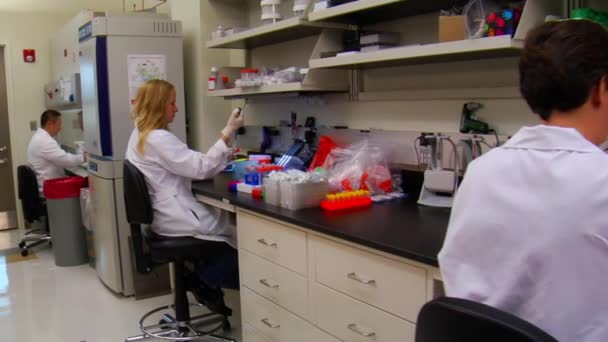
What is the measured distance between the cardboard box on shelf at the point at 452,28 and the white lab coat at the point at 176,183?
1243 millimetres

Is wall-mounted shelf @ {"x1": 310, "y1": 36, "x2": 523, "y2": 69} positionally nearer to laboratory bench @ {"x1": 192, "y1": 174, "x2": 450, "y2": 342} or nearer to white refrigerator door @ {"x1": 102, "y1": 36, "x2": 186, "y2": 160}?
laboratory bench @ {"x1": 192, "y1": 174, "x2": 450, "y2": 342}

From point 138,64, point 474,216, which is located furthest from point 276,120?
point 474,216

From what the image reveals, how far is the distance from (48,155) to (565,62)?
4.43 metres

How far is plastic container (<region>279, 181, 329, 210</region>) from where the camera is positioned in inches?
80.6

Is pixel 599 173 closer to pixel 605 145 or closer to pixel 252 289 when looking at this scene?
pixel 605 145

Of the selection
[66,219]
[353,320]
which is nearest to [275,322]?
[353,320]

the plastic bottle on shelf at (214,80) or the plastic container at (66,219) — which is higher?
the plastic bottle on shelf at (214,80)

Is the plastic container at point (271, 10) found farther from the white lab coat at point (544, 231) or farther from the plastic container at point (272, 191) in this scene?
the white lab coat at point (544, 231)

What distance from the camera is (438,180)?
2053 millimetres

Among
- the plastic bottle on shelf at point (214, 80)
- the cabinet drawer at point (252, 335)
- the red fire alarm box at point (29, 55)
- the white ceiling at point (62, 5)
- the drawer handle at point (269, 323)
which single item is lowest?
the cabinet drawer at point (252, 335)

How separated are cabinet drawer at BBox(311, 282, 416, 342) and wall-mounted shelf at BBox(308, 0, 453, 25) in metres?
1.06

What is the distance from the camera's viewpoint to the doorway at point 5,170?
18.1 feet

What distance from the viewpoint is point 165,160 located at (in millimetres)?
2535

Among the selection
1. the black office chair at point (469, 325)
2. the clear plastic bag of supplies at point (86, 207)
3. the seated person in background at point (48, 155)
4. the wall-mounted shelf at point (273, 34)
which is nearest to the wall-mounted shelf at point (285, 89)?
the wall-mounted shelf at point (273, 34)
